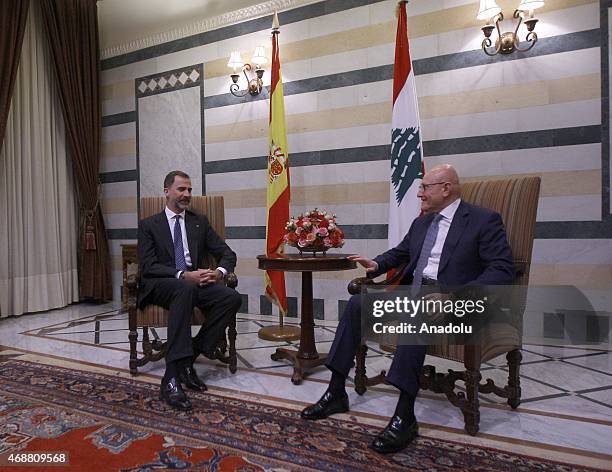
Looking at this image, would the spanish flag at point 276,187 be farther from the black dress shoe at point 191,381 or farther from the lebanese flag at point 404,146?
the black dress shoe at point 191,381

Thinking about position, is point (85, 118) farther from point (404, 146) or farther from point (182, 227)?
point (404, 146)

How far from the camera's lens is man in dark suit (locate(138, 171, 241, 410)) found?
106 inches

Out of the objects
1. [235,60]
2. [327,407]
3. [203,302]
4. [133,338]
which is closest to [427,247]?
[327,407]

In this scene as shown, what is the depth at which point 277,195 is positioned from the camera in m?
4.45

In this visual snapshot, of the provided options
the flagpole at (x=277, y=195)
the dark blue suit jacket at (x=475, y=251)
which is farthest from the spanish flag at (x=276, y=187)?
the dark blue suit jacket at (x=475, y=251)

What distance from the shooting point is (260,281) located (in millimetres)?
5289

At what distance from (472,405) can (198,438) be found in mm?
1302

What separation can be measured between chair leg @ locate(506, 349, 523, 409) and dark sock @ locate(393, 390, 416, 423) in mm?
734

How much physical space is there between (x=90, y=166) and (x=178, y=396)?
14.8 feet

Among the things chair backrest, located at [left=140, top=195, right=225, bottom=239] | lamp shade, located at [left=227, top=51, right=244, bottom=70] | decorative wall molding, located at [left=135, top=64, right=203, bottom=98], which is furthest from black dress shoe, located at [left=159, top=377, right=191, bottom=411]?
decorative wall molding, located at [left=135, top=64, right=203, bottom=98]

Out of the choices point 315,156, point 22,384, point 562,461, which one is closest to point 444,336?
point 562,461

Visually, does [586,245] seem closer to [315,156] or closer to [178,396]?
[315,156]

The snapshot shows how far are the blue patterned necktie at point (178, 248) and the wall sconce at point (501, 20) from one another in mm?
3057

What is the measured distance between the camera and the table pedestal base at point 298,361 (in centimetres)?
296
